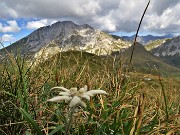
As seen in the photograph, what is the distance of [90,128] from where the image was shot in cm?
465

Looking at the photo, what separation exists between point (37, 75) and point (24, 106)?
8.54ft

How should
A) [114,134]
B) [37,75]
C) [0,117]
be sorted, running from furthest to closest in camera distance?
[37,75], [0,117], [114,134]

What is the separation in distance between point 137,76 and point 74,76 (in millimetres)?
2278

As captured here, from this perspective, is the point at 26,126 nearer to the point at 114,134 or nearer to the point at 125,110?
the point at 114,134

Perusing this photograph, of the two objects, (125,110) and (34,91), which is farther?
(34,91)

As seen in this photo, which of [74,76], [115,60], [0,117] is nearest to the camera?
[0,117]

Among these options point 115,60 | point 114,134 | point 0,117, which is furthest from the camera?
point 115,60

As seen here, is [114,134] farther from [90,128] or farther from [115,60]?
[115,60]

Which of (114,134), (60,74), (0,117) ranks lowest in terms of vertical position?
(114,134)

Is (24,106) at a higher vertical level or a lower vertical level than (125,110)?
higher

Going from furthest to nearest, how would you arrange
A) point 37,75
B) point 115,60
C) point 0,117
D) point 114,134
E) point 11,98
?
point 115,60 → point 37,75 → point 11,98 → point 0,117 → point 114,134

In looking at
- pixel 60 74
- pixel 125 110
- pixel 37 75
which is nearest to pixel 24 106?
pixel 125 110

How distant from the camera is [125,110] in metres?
5.19

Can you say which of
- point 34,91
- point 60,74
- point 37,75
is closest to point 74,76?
point 60,74
